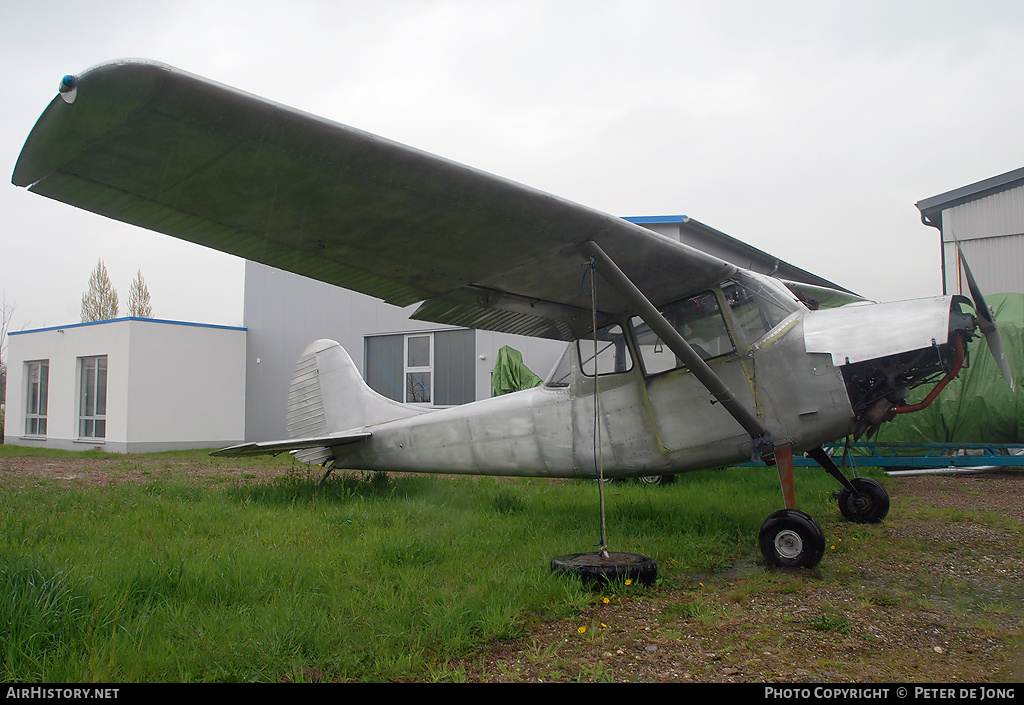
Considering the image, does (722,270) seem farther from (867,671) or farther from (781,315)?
(867,671)

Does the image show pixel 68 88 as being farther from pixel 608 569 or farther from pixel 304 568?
pixel 608 569

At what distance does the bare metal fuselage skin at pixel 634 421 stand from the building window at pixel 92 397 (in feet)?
56.0

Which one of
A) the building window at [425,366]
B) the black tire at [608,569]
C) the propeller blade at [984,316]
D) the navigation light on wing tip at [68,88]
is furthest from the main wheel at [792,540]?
the building window at [425,366]

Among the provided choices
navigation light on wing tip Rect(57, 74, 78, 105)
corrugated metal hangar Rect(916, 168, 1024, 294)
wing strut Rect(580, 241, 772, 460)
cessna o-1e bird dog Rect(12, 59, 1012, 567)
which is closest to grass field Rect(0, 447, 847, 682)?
cessna o-1e bird dog Rect(12, 59, 1012, 567)

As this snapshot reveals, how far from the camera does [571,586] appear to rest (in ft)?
13.8

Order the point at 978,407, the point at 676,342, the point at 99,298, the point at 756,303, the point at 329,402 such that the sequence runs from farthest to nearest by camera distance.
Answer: the point at 99,298 → the point at 978,407 → the point at 329,402 → the point at 756,303 → the point at 676,342

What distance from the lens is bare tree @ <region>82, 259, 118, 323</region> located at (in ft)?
176

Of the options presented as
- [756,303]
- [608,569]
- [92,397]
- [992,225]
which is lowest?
[608,569]

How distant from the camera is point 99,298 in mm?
54125

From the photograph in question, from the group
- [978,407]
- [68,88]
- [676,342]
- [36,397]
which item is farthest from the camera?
[36,397]

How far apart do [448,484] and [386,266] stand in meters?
5.06

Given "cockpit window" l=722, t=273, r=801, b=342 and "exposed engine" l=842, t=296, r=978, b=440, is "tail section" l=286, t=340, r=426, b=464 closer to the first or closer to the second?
"cockpit window" l=722, t=273, r=801, b=342

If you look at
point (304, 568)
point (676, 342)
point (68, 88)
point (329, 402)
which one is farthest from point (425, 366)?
point (68, 88)

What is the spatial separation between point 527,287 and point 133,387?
17.5 meters
